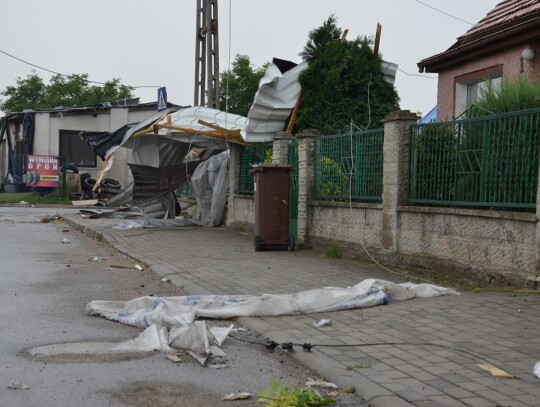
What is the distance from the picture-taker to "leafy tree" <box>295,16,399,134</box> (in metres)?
15.4

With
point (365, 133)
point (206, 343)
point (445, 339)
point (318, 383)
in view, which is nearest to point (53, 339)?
point (206, 343)

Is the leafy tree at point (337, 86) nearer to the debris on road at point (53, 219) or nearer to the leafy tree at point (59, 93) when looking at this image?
the debris on road at point (53, 219)

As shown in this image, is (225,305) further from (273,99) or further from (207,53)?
(207,53)

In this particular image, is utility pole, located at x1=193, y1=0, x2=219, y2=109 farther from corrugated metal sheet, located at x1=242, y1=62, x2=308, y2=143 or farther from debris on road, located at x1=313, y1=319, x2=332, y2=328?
debris on road, located at x1=313, y1=319, x2=332, y2=328

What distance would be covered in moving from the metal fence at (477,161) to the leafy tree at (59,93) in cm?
5171

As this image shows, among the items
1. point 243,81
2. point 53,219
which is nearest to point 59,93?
point 243,81

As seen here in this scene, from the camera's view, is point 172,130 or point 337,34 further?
point 172,130

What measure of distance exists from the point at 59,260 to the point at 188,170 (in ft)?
23.5

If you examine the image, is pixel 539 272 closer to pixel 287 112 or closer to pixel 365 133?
pixel 365 133

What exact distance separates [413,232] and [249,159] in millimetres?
7968

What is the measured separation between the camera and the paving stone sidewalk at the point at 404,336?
451cm

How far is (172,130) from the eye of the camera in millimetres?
17422

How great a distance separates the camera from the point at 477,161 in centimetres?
901

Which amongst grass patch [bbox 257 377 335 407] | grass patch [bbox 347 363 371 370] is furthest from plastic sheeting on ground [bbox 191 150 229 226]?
grass patch [bbox 257 377 335 407]
